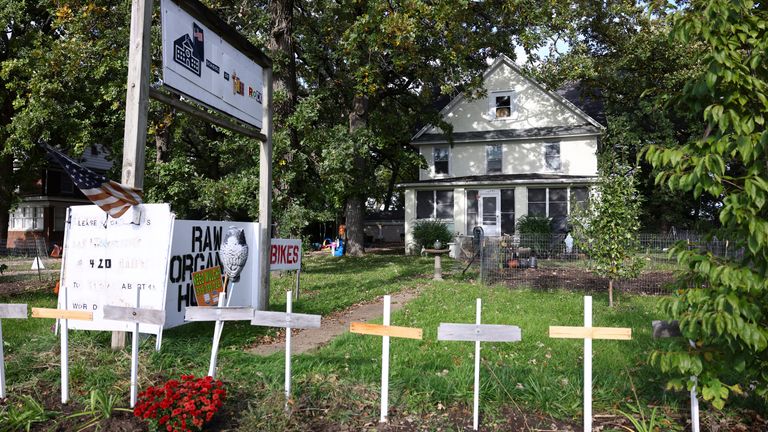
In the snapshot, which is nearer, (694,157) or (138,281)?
(694,157)

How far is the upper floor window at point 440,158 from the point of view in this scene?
88.6ft

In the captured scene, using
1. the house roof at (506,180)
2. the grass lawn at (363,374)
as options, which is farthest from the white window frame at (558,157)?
the grass lawn at (363,374)

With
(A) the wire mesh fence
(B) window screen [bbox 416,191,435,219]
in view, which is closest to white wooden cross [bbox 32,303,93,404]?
(A) the wire mesh fence

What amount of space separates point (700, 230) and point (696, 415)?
133 centimetres

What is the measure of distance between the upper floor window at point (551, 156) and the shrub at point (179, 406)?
915 inches

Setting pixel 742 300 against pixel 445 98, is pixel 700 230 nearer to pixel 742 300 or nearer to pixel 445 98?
pixel 742 300

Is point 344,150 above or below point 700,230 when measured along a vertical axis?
above

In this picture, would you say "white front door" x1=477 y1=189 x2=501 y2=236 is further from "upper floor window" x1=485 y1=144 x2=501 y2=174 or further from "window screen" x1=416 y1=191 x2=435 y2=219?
"window screen" x1=416 y1=191 x2=435 y2=219

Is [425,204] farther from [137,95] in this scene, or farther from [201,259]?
[137,95]

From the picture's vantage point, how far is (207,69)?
6777 millimetres

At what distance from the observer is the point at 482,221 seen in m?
25.3

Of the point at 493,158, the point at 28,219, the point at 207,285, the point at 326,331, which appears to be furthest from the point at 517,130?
the point at 28,219

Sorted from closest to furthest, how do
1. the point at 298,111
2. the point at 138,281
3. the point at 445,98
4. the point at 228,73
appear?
the point at 138,281 → the point at 228,73 → the point at 298,111 → the point at 445,98

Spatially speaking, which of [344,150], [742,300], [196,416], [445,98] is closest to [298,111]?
[344,150]
